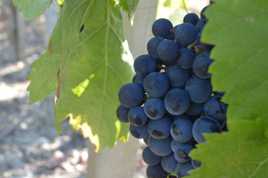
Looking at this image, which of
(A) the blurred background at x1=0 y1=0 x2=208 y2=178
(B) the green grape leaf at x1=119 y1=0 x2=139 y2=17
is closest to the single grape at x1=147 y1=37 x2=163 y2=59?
(B) the green grape leaf at x1=119 y1=0 x2=139 y2=17

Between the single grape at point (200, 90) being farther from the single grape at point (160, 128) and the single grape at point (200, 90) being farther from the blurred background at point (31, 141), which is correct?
the blurred background at point (31, 141)

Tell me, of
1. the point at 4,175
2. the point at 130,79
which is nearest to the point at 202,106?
the point at 130,79

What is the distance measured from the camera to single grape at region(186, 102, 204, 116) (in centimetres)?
72

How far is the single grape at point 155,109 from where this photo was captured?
0.75 m

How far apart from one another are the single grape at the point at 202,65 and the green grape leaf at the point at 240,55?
87 mm

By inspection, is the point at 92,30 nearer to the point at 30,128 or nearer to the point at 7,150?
the point at 7,150

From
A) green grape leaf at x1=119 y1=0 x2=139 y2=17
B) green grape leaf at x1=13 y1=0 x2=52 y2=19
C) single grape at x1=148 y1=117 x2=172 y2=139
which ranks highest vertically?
green grape leaf at x1=13 y1=0 x2=52 y2=19

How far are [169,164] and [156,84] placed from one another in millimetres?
105

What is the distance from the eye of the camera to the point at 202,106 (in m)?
0.72

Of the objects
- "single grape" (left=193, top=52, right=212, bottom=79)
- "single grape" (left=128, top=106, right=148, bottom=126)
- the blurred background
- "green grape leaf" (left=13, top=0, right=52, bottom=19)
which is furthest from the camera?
the blurred background

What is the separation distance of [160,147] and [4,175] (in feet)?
9.24

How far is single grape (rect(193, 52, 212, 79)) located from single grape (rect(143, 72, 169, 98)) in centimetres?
6

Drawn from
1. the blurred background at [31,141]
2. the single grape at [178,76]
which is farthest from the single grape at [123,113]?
the blurred background at [31,141]

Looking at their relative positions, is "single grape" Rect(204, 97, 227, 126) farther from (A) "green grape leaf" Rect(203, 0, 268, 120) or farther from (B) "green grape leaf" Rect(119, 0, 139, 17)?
(B) "green grape leaf" Rect(119, 0, 139, 17)
